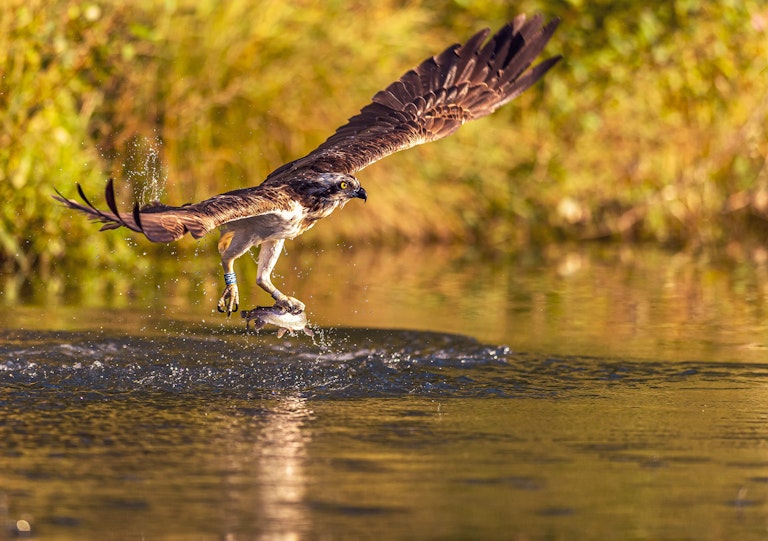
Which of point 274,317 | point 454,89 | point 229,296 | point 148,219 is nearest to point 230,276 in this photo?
point 229,296

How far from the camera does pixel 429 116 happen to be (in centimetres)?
1003

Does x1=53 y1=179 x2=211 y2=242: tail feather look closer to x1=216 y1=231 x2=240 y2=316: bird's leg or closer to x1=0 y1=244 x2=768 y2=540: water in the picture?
x1=0 y1=244 x2=768 y2=540: water

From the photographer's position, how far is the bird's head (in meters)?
8.73

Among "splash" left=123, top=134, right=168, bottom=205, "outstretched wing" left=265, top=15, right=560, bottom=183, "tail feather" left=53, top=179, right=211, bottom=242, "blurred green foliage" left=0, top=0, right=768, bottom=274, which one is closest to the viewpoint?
"tail feather" left=53, top=179, right=211, bottom=242

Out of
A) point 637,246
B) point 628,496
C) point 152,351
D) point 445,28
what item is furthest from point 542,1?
point 628,496

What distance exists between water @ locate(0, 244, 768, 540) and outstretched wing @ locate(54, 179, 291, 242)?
0.90 m

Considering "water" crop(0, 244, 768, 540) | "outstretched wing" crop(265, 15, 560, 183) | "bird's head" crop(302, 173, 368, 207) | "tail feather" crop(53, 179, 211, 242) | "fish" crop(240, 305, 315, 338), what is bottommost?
"water" crop(0, 244, 768, 540)

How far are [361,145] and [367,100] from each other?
7547 millimetres

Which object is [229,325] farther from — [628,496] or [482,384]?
[628,496]

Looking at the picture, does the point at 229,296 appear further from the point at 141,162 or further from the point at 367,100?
the point at 367,100

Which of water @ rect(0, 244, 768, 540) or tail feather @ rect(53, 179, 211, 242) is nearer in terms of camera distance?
water @ rect(0, 244, 768, 540)

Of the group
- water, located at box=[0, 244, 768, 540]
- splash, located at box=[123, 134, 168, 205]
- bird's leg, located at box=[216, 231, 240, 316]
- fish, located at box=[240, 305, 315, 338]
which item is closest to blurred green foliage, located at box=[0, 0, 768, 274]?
splash, located at box=[123, 134, 168, 205]

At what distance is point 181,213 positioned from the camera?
7047 mm

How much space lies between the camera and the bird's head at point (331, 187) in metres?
8.73
